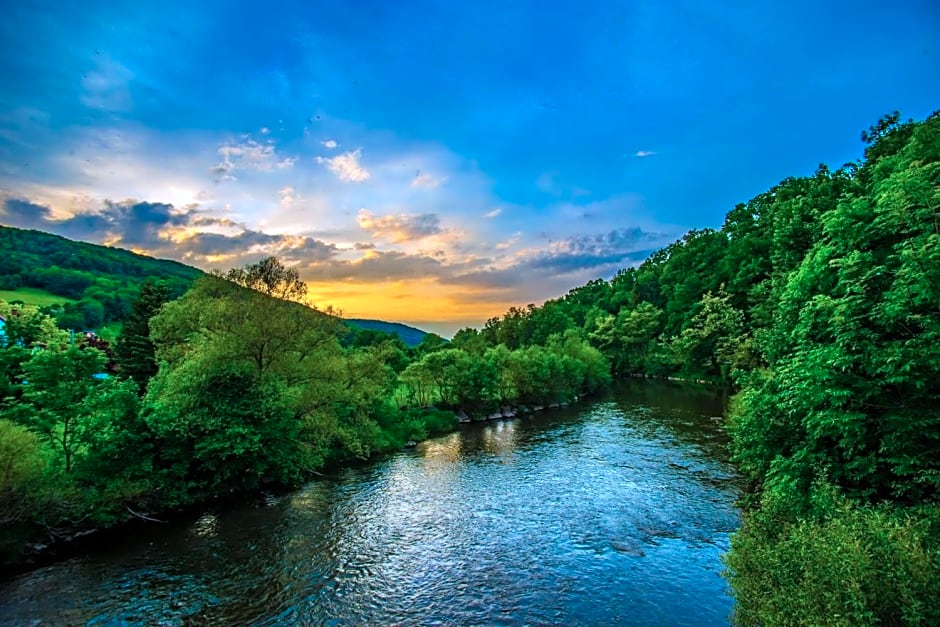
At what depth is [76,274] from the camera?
11656 cm

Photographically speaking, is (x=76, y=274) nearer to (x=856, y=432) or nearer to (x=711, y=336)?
(x=711, y=336)

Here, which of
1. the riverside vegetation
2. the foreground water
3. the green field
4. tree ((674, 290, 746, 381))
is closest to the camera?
the riverside vegetation

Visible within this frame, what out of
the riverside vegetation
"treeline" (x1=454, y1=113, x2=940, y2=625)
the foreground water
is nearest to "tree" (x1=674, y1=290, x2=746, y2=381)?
the riverside vegetation

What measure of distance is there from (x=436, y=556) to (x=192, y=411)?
622 inches

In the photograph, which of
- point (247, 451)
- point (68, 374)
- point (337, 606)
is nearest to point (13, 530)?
point (68, 374)

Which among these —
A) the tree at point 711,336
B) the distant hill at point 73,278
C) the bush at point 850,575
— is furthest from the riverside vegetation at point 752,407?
the distant hill at point 73,278

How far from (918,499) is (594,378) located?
205 ft

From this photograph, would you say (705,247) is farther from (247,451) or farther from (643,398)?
(247,451)

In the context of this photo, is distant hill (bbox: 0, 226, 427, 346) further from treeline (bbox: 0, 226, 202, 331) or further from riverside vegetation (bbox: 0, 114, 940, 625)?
riverside vegetation (bbox: 0, 114, 940, 625)

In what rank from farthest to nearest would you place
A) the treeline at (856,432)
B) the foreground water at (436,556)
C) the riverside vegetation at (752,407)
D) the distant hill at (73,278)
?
the distant hill at (73,278) < the foreground water at (436,556) < the riverside vegetation at (752,407) < the treeline at (856,432)

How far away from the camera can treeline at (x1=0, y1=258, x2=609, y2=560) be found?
19609 mm

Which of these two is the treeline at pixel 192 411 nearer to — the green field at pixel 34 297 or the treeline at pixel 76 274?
the treeline at pixel 76 274

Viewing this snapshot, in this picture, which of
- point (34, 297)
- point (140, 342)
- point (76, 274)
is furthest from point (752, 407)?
point (76, 274)

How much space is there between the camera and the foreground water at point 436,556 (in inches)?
564
